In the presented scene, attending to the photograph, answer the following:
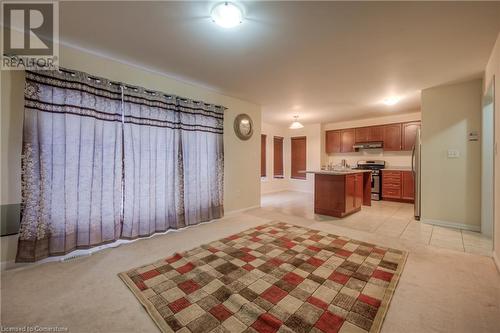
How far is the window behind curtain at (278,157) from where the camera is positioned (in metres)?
7.71

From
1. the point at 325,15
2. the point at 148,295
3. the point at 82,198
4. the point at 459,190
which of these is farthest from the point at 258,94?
the point at 459,190

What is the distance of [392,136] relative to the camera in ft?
19.1

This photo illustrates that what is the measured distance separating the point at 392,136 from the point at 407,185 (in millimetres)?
1409

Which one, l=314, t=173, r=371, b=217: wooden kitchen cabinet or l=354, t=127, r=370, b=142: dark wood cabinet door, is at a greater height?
l=354, t=127, r=370, b=142: dark wood cabinet door

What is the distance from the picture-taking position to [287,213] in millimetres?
4383

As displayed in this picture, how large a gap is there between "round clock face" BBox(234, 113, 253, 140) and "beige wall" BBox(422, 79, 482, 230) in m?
3.29

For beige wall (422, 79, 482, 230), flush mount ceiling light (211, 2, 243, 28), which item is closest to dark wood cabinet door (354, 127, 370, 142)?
beige wall (422, 79, 482, 230)

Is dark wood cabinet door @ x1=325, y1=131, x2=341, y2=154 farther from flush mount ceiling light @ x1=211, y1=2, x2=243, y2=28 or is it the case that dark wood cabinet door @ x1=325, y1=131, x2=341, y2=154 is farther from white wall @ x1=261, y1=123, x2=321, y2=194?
flush mount ceiling light @ x1=211, y1=2, x2=243, y2=28

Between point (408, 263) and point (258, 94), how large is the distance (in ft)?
11.4

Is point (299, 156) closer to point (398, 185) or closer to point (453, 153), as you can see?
point (398, 185)

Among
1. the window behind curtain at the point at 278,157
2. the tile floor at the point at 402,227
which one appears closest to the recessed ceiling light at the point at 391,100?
the tile floor at the point at 402,227

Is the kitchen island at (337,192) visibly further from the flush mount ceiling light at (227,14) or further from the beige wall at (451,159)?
the flush mount ceiling light at (227,14)

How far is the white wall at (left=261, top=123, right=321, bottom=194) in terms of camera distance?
717 cm

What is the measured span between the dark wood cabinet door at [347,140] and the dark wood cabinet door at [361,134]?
91 mm
